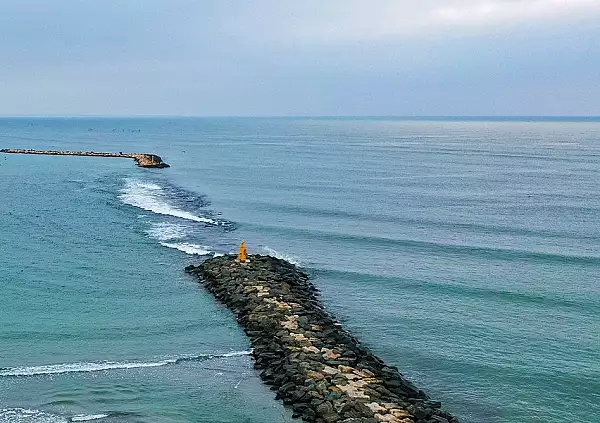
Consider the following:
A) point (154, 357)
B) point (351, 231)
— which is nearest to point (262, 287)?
point (154, 357)

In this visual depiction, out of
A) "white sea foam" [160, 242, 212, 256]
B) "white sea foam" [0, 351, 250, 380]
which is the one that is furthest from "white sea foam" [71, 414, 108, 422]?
"white sea foam" [160, 242, 212, 256]

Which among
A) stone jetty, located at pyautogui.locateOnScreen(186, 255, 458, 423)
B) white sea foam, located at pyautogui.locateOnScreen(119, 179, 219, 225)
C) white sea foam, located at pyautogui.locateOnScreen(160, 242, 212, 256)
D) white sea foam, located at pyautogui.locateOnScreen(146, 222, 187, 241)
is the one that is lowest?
stone jetty, located at pyautogui.locateOnScreen(186, 255, 458, 423)

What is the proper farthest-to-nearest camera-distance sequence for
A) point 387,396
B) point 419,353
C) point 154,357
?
point 419,353 → point 154,357 → point 387,396

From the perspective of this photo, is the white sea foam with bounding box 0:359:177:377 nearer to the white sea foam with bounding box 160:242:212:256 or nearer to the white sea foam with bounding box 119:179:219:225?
the white sea foam with bounding box 160:242:212:256

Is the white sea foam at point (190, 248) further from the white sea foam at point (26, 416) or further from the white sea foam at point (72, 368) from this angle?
the white sea foam at point (26, 416)

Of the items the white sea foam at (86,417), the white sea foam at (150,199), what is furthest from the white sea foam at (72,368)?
the white sea foam at (150,199)

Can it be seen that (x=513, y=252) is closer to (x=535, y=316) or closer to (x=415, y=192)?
(x=535, y=316)
